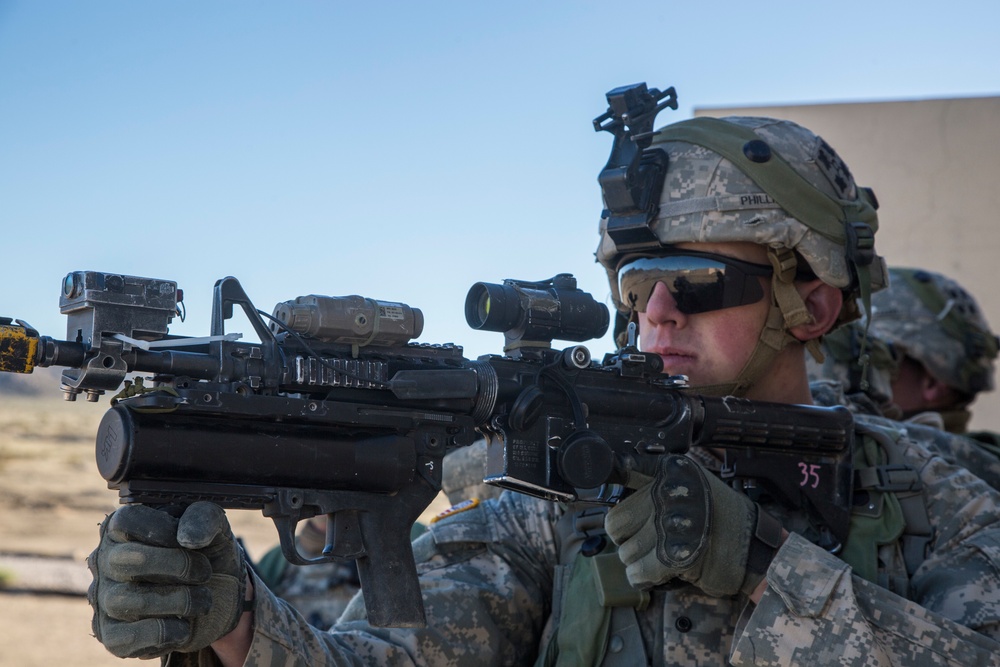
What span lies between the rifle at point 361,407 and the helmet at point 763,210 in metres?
0.60

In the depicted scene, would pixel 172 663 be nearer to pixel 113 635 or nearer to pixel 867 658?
pixel 113 635

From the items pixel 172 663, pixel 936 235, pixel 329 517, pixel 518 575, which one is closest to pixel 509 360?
pixel 329 517

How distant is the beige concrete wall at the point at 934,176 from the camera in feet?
27.1

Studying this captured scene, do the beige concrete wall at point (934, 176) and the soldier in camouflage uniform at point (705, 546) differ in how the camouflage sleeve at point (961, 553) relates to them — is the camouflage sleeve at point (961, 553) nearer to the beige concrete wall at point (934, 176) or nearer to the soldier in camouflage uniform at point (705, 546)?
the soldier in camouflage uniform at point (705, 546)

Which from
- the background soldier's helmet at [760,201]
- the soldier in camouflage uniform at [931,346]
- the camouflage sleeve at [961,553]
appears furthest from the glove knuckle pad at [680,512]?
the soldier in camouflage uniform at [931,346]

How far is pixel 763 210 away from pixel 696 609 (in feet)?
4.43

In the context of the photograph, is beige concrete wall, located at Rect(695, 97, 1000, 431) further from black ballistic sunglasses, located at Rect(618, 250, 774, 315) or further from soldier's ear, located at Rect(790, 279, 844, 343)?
black ballistic sunglasses, located at Rect(618, 250, 774, 315)

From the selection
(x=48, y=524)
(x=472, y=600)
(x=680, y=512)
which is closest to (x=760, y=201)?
→ (x=680, y=512)

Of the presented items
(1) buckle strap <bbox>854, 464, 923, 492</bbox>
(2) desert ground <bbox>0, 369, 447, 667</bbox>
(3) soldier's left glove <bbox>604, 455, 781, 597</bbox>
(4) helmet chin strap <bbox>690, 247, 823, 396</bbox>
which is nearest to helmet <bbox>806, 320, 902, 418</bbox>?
(4) helmet chin strap <bbox>690, 247, 823, 396</bbox>

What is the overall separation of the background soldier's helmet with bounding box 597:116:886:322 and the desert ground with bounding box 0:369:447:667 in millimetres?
7700

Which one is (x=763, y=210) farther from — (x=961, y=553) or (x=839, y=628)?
(x=839, y=628)

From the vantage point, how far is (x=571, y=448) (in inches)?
122

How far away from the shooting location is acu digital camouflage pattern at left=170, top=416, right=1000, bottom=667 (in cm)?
309

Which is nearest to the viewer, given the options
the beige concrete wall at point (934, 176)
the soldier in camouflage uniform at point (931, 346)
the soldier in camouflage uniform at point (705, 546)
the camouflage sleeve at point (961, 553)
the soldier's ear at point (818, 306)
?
the soldier in camouflage uniform at point (705, 546)
